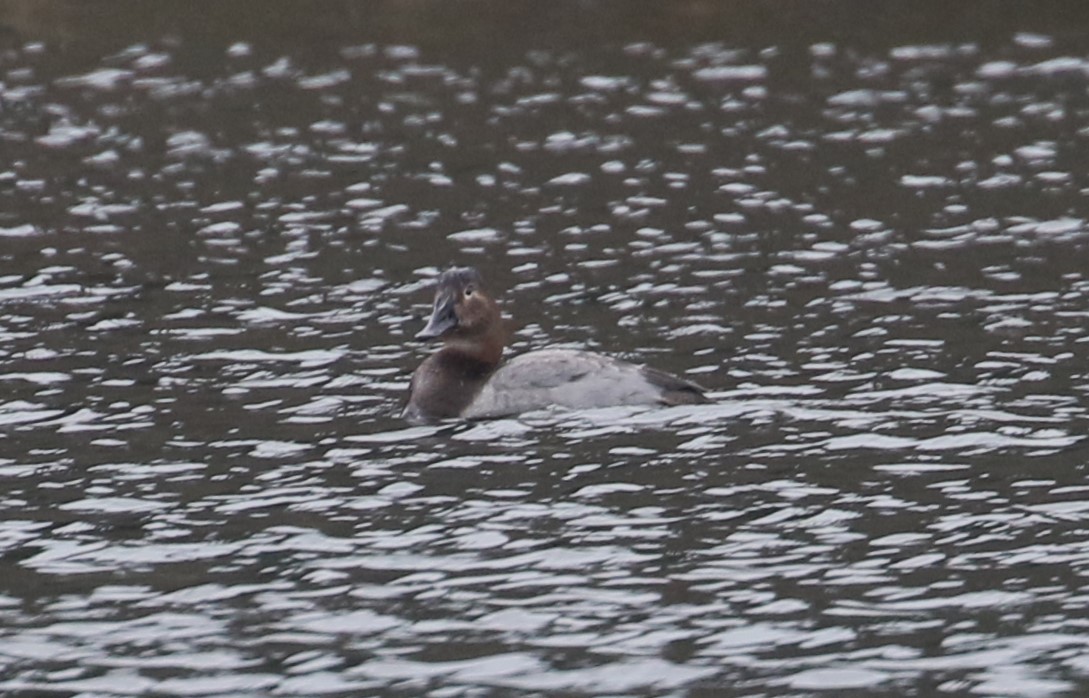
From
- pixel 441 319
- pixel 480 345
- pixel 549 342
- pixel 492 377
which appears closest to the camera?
pixel 492 377

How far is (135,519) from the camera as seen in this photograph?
11641 mm

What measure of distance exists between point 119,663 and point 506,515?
2654 mm

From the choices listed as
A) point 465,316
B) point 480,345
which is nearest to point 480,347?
point 480,345

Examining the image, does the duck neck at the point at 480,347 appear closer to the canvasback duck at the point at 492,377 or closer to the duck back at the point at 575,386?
the canvasback duck at the point at 492,377

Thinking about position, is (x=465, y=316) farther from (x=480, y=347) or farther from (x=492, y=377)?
(x=492, y=377)

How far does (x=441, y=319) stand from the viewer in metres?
14.3

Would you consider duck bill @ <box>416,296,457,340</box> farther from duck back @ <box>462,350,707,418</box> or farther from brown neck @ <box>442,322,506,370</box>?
duck back @ <box>462,350,707,418</box>

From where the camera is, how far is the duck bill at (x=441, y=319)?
14211mm

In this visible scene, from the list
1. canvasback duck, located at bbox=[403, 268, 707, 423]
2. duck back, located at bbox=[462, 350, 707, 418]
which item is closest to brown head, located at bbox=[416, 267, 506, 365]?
canvasback duck, located at bbox=[403, 268, 707, 423]

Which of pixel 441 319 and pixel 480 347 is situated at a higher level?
pixel 441 319

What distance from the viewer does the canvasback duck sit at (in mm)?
13625

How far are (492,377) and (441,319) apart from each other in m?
0.59

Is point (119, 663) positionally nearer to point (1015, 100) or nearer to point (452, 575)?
point (452, 575)

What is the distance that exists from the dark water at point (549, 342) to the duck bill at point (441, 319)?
54 centimetres
